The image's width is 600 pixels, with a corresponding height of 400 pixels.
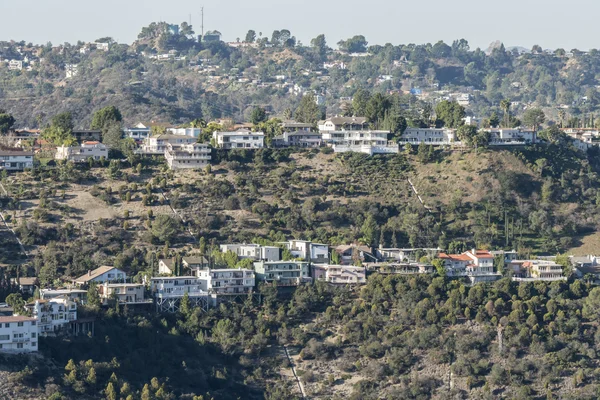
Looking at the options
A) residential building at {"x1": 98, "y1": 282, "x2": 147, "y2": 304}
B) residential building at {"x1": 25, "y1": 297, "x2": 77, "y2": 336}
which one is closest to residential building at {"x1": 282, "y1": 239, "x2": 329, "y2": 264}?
residential building at {"x1": 98, "y1": 282, "x2": 147, "y2": 304}

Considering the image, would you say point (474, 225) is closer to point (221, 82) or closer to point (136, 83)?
point (136, 83)

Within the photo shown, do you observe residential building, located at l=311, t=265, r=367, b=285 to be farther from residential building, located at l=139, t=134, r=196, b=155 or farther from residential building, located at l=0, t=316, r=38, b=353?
residential building, located at l=139, t=134, r=196, b=155

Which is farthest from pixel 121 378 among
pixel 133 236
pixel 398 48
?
pixel 398 48

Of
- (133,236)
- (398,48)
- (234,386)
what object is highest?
(398,48)

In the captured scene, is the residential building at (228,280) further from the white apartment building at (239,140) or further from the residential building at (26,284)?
the white apartment building at (239,140)

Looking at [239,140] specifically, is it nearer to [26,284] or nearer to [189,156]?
[189,156]

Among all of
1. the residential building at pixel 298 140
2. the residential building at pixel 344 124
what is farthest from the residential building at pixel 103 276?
the residential building at pixel 344 124
